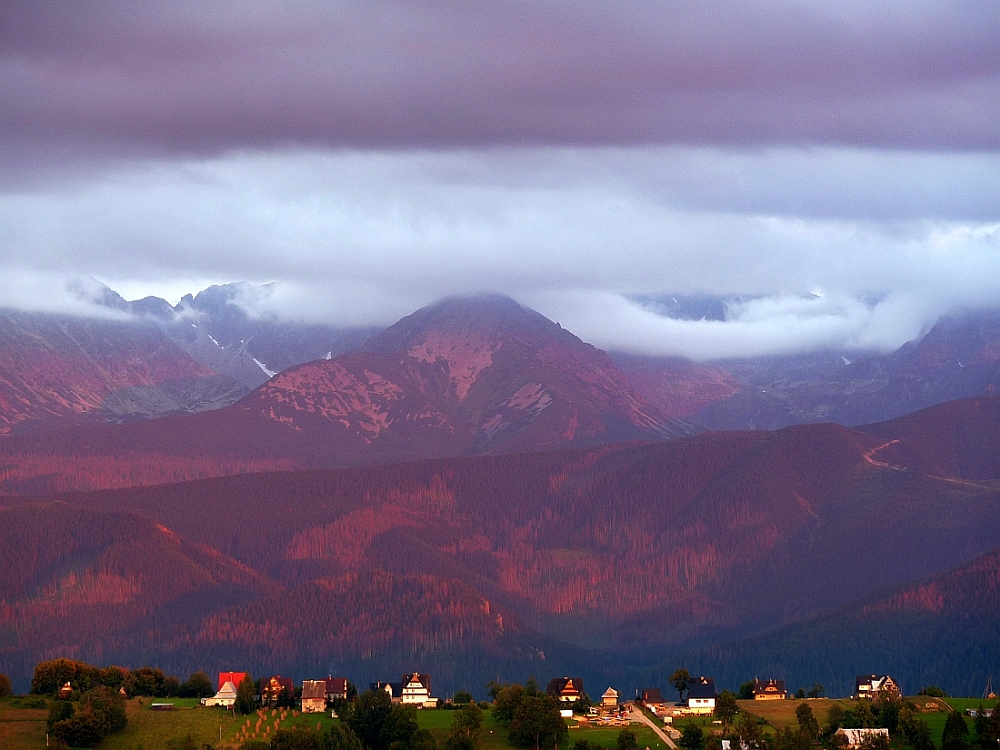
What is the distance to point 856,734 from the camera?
192 meters

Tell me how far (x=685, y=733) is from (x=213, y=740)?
120 ft

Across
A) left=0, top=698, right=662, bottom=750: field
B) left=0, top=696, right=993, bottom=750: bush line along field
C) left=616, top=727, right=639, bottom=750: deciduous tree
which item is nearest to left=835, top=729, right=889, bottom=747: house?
left=0, top=696, right=993, bottom=750: bush line along field

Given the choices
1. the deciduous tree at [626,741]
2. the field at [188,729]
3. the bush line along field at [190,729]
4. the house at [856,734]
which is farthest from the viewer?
the house at [856,734]

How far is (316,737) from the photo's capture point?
18400 centimetres

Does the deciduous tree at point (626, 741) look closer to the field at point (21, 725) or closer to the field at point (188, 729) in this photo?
the field at point (188, 729)

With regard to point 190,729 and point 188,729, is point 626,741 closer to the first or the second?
point 190,729

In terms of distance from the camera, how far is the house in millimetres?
189500

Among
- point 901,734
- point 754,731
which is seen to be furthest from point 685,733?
point 901,734

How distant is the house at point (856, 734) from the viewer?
190m

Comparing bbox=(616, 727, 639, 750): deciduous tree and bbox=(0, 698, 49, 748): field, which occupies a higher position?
bbox=(0, 698, 49, 748): field

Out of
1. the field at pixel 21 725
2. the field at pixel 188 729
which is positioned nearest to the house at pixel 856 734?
the field at pixel 188 729

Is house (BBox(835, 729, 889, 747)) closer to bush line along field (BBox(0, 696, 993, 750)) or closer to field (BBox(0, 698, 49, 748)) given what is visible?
bush line along field (BBox(0, 696, 993, 750))

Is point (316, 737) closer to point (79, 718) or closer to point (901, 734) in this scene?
point (79, 718)

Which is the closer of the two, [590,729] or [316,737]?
[316,737]
